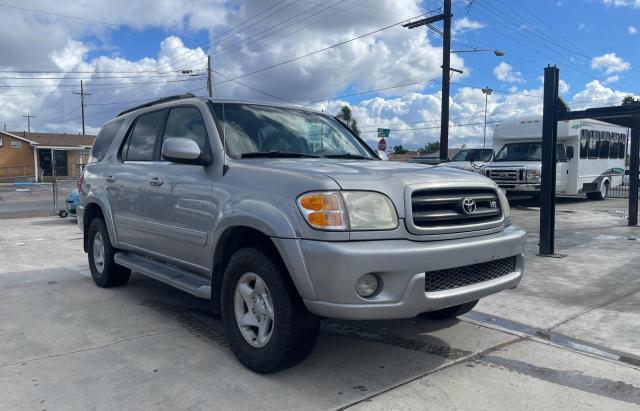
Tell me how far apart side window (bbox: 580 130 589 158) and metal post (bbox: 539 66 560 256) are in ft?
34.1

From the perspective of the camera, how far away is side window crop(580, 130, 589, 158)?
1702 cm

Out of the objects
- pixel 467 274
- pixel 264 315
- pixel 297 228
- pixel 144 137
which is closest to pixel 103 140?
pixel 144 137

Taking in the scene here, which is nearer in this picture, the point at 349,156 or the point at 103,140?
the point at 349,156

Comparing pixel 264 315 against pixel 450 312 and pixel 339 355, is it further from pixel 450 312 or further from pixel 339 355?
pixel 450 312

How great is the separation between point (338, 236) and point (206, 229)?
51.7 inches

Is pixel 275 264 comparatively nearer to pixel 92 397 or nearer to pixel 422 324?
pixel 92 397

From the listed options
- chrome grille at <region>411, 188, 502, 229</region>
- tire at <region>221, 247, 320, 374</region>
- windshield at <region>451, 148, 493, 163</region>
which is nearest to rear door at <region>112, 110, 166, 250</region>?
tire at <region>221, 247, 320, 374</region>

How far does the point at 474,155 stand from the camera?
18.8 meters

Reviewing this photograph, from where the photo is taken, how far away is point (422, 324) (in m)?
4.64

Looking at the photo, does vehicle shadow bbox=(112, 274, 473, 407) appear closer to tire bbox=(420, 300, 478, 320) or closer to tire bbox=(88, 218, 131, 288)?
tire bbox=(420, 300, 478, 320)

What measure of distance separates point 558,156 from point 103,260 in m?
14.7

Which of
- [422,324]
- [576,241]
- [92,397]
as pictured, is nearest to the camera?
[92,397]

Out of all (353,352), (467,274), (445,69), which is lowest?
(353,352)

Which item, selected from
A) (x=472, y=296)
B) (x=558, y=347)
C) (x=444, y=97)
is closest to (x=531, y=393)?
(x=472, y=296)
